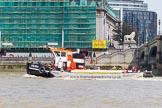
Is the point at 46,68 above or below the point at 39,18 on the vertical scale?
below

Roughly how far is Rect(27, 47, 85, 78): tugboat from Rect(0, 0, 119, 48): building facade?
7444cm

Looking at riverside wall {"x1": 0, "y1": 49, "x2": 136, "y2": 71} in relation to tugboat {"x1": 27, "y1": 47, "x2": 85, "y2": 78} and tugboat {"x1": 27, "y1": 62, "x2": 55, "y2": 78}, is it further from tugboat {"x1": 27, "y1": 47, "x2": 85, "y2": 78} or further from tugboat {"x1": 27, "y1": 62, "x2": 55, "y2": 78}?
tugboat {"x1": 27, "y1": 62, "x2": 55, "y2": 78}

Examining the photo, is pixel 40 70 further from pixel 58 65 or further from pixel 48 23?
pixel 48 23

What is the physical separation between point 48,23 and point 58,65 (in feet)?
278

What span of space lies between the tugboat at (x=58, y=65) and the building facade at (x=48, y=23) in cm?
7444

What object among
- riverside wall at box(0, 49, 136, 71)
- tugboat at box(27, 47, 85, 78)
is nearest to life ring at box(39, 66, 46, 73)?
tugboat at box(27, 47, 85, 78)

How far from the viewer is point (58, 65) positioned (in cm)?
9631

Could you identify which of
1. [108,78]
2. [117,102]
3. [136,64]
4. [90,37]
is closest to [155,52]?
[136,64]

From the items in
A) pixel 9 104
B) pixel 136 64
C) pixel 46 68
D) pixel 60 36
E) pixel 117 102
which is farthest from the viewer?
pixel 60 36

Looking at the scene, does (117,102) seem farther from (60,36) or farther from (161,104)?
(60,36)

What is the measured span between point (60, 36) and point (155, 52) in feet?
104

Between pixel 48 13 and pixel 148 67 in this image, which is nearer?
pixel 148 67

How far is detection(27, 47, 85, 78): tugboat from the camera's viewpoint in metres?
91.6

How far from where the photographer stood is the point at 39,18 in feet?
595
